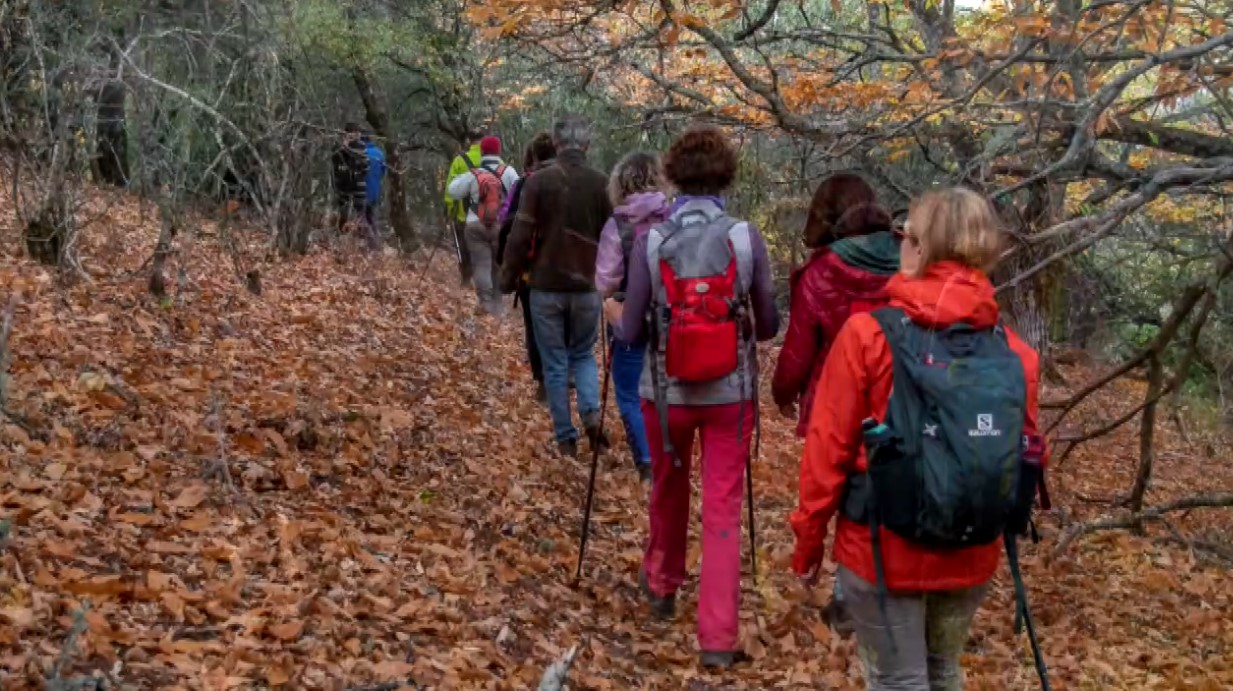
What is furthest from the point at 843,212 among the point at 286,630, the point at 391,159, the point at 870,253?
the point at 391,159

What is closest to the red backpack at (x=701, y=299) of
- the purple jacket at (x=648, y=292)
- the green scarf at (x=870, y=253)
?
the purple jacket at (x=648, y=292)

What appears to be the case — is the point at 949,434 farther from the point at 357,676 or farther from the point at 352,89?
the point at 352,89

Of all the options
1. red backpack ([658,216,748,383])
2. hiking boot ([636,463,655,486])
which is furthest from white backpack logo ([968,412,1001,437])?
hiking boot ([636,463,655,486])

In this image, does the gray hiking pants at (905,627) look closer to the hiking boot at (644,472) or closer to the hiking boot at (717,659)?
the hiking boot at (717,659)

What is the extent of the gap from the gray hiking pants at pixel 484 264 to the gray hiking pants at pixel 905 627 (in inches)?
371

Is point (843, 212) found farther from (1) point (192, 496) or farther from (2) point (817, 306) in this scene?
(1) point (192, 496)

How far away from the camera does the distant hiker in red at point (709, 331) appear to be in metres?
4.76

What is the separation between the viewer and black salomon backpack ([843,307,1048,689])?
2.96m

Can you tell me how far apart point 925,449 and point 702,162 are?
84.8 inches

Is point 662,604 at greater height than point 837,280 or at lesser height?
lesser

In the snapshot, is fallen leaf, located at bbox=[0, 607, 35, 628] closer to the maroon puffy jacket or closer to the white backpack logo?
the maroon puffy jacket

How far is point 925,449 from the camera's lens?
9.78 ft

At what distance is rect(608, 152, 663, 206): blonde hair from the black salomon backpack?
2972 mm

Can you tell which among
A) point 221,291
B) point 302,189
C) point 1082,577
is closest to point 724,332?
point 1082,577
